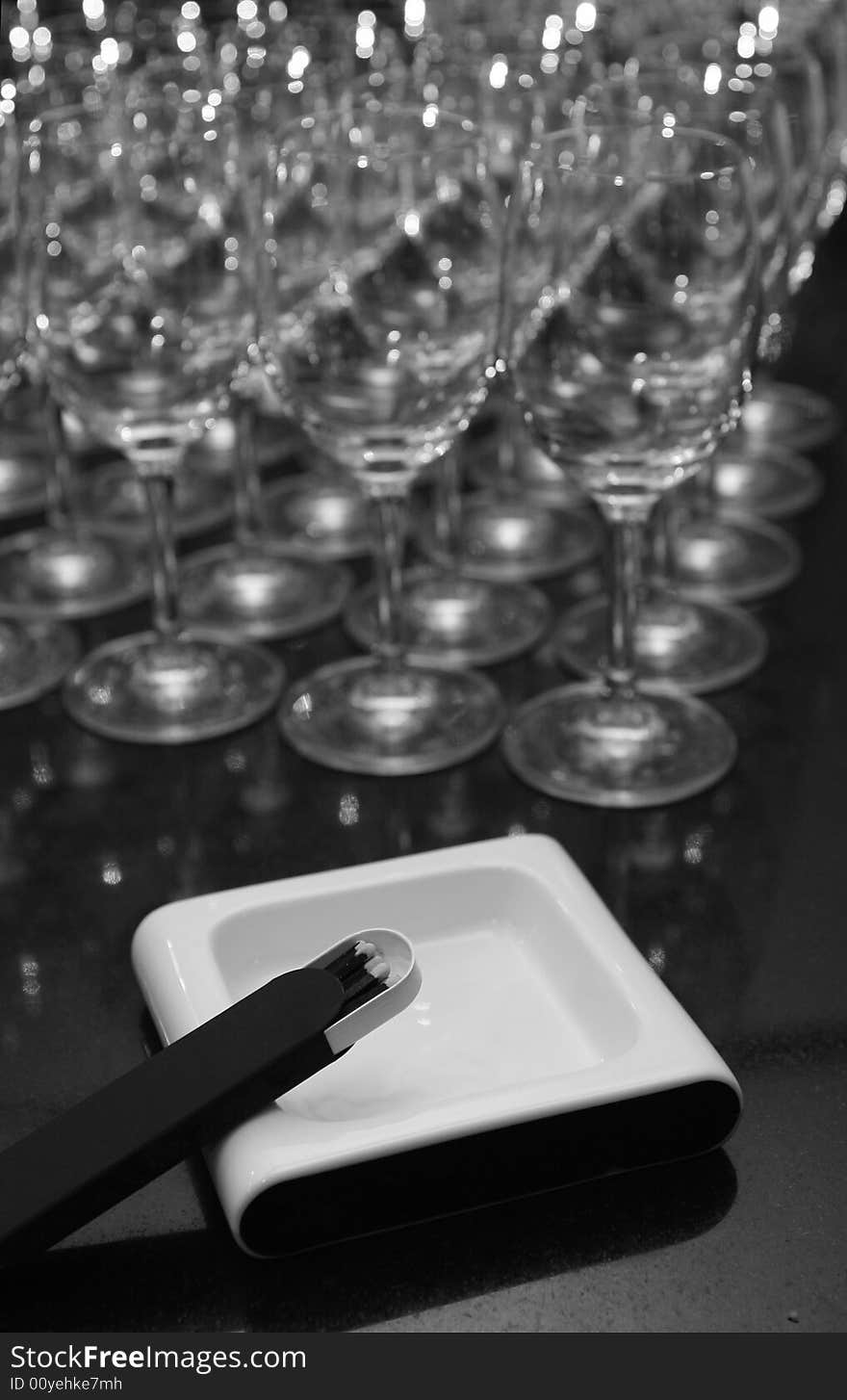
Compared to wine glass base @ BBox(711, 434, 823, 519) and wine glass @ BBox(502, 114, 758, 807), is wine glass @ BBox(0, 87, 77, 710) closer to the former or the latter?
wine glass @ BBox(502, 114, 758, 807)

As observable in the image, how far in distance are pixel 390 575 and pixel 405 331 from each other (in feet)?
0.40

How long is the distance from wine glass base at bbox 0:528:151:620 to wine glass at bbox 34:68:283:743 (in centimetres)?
9

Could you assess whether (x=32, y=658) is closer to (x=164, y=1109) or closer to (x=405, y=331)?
(x=405, y=331)

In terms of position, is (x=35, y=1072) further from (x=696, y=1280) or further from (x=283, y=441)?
(x=283, y=441)

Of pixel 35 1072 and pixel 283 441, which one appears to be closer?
pixel 35 1072

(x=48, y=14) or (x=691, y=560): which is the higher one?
(x=48, y=14)

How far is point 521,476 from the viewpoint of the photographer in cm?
123

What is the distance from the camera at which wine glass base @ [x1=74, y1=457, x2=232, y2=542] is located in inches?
46.4

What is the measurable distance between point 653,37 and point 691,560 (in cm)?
34

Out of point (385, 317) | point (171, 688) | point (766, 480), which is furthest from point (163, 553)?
point (766, 480)

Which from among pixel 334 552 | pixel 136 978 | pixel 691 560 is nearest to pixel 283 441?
pixel 334 552

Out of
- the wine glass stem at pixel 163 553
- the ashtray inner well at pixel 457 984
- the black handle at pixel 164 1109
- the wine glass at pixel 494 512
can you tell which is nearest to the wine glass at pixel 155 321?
the wine glass stem at pixel 163 553

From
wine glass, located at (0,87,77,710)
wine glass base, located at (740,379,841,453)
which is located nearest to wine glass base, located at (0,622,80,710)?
wine glass, located at (0,87,77,710)

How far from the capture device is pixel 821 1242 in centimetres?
58
